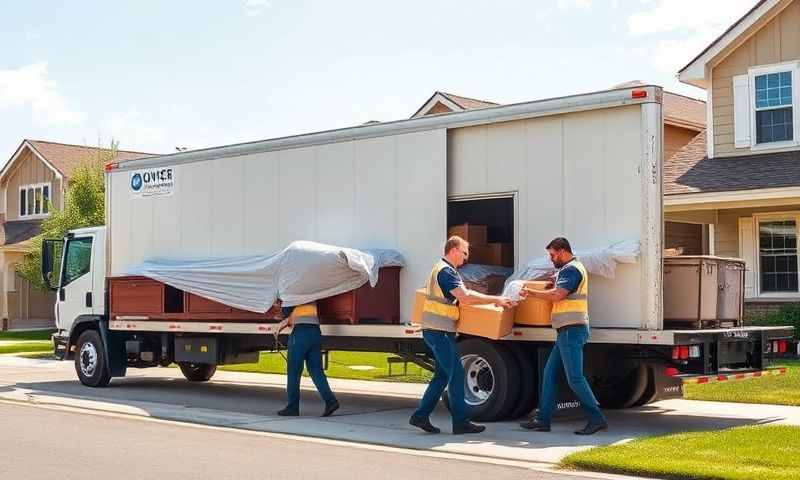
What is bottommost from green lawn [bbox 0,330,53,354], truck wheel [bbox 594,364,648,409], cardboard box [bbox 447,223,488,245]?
green lawn [bbox 0,330,53,354]

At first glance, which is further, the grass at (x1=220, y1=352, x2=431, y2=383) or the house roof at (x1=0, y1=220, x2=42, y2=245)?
the house roof at (x1=0, y1=220, x2=42, y2=245)

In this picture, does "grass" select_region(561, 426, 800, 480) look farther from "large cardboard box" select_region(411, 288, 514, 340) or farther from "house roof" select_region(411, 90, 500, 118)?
"house roof" select_region(411, 90, 500, 118)

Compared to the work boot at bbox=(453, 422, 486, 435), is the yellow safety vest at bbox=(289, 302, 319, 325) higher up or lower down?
higher up

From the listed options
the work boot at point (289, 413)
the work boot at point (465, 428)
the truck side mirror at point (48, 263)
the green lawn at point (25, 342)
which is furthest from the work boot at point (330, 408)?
the green lawn at point (25, 342)

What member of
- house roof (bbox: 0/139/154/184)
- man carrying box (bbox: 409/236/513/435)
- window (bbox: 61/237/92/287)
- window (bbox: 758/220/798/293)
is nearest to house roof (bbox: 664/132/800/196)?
window (bbox: 758/220/798/293)

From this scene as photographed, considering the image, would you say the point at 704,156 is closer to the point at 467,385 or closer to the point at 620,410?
the point at 620,410

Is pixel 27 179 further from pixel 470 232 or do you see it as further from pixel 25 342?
pixel 470 232

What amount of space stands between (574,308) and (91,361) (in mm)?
9027

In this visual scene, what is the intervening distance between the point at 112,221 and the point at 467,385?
7.43 m

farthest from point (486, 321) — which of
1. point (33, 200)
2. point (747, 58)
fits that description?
point (33, 200)

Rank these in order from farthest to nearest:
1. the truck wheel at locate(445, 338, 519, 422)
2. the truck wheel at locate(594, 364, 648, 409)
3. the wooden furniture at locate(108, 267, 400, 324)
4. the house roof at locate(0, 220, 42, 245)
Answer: the house roof at locate(0, 220, 42, 245) < the wooden furniture at locate(108, 267, 400, 324) < the truck wheel at locate(594, 364, 648, 409) < the truck wheel at locate(445, 338, 519, 422)

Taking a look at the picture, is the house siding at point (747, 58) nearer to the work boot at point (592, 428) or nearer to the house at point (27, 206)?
the work boot at point (592, 428)

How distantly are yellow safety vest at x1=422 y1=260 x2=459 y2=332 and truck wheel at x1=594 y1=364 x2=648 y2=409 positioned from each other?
2.66 metres

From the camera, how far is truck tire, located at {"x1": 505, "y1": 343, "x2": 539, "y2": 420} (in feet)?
39.9
